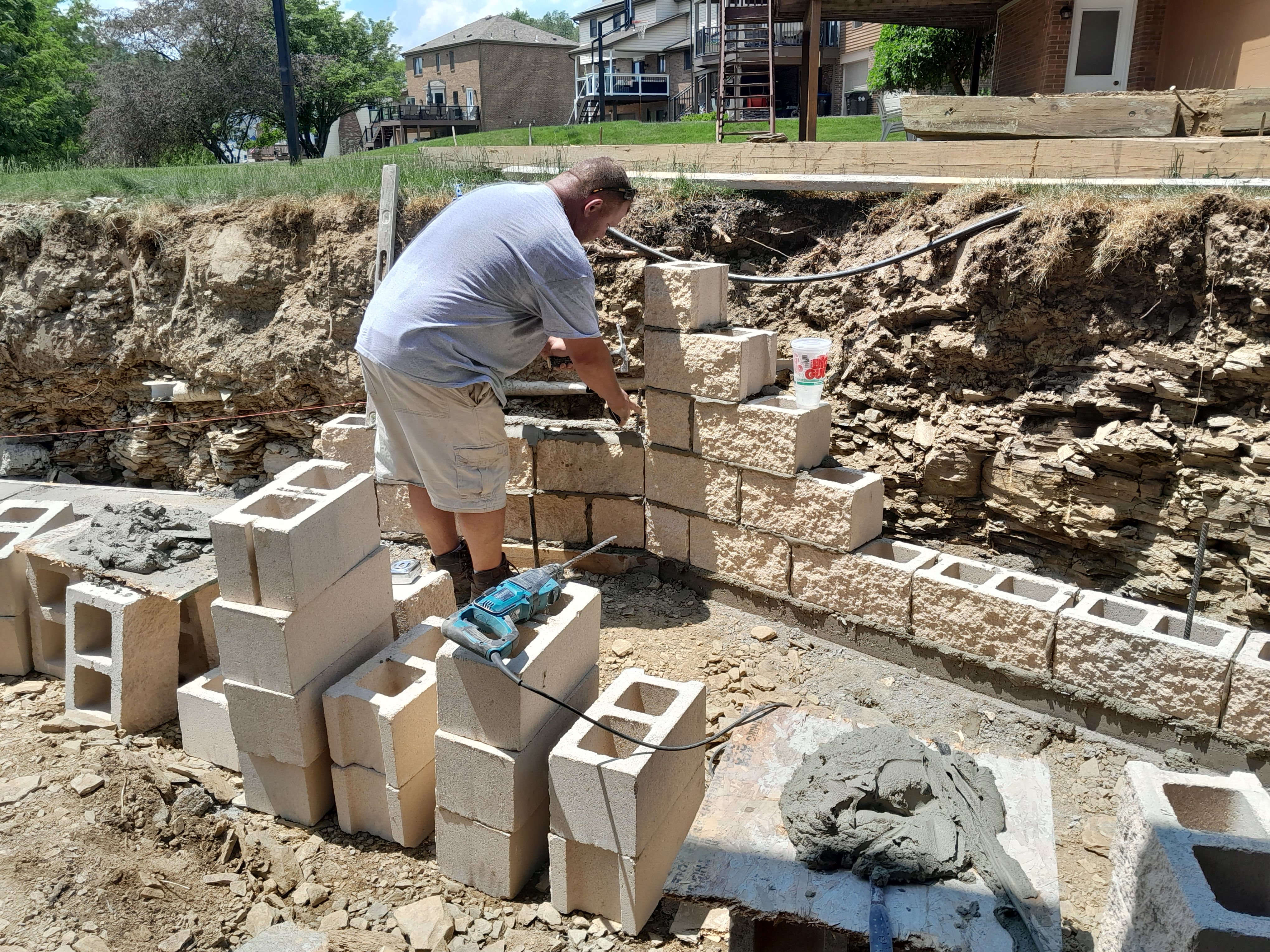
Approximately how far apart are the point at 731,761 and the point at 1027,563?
3.59 m

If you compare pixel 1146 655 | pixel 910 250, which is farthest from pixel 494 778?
pixel 910 250

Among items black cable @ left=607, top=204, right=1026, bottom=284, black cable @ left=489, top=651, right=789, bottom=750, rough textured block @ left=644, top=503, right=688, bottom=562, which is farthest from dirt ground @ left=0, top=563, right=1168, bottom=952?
black cable @ left=607, top=204, right=1026, bottom=284

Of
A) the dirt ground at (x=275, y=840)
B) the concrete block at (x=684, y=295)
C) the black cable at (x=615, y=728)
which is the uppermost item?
the concrete block at (x=684, y=295)

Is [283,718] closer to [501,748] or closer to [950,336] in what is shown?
[501,748]

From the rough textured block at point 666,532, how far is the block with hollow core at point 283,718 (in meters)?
2.12

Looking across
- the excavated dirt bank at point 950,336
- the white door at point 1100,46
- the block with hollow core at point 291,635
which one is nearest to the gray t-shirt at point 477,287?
the block with hollow core at point 291,635

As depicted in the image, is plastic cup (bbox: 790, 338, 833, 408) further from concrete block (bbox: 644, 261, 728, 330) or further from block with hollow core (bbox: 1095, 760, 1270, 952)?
block with hollow core (bbox: 1095, 760, 1270, 952)

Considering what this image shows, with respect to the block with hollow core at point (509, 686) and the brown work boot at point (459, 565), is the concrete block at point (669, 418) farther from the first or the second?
the block with hollow core at point (509, 686)

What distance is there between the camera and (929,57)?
53.7 ft

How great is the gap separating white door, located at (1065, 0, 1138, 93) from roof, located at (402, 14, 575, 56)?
37244mm

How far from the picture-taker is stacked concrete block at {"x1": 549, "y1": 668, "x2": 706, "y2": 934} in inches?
106

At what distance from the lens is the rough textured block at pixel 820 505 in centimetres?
423

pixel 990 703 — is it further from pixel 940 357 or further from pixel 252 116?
pixel 252 116

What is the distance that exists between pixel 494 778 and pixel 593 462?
243 centimetres
